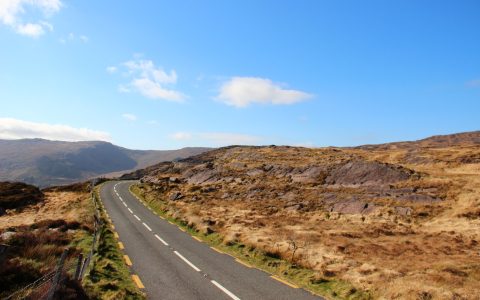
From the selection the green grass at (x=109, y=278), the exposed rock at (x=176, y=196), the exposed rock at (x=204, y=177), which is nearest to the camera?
the green grass at (x=109, y=278)

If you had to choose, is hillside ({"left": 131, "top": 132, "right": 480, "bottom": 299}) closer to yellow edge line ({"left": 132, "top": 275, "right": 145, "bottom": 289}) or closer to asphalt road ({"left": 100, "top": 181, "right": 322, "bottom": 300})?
asphalt road ({"left": 100, "top": 181, "right": 322, "bottom": 300})

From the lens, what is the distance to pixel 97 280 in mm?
13648

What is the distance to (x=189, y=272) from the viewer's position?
1579 centimetres

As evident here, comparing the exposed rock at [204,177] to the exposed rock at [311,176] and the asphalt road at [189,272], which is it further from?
the asphalt road at [189,272]

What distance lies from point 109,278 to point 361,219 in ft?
74.9

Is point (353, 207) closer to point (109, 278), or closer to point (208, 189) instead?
point (208, 189)

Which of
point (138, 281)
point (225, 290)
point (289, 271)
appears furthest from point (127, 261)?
point (289, 271)

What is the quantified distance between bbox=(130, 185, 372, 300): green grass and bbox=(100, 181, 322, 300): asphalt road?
69 cm

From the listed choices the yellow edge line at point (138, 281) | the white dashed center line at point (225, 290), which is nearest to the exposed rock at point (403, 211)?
the white dashed center line at point (225, 290)

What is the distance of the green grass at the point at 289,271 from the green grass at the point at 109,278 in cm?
592

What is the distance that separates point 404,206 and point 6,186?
59591 millimetres

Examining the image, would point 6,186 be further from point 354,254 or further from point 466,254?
point 466,254

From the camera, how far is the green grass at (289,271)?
13.2 m

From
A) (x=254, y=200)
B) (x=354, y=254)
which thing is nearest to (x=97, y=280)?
(x=354, y=254)
